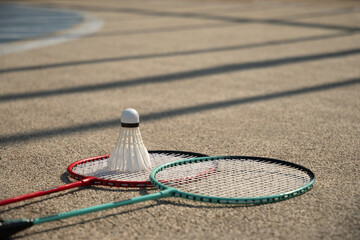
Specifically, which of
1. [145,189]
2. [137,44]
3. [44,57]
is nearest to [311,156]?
[145,189]

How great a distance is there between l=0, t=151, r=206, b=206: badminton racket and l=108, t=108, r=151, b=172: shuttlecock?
4 cm

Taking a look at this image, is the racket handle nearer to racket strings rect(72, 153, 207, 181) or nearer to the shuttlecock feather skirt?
racket strings rect(72, 153, 207, 181)

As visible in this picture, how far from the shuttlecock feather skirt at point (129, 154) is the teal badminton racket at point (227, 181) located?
0.56ft

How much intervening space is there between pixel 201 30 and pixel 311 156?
10.5 metres

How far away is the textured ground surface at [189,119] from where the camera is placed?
2656 mm

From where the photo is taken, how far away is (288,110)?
5352 millimetres

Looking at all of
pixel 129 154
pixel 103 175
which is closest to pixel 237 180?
pixel 129 154

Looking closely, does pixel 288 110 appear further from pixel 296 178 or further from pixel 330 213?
Answer: pixel 330 213

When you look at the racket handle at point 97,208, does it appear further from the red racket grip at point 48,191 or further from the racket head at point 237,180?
the red racket grip at point 48,191

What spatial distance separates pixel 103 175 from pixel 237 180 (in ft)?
2.66

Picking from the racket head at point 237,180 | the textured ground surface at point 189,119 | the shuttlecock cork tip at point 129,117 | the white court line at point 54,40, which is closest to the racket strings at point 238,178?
the racket head at point 237,180

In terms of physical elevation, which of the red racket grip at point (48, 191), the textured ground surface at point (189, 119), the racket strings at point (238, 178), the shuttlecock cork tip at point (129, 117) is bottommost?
the textured ground surface at point (189, 119)

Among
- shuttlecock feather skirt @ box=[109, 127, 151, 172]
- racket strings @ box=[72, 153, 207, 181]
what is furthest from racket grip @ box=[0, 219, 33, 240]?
shuttlecock feather skirt @ box=[109, 127, 151, 172]

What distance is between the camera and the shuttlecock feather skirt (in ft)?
10.6
